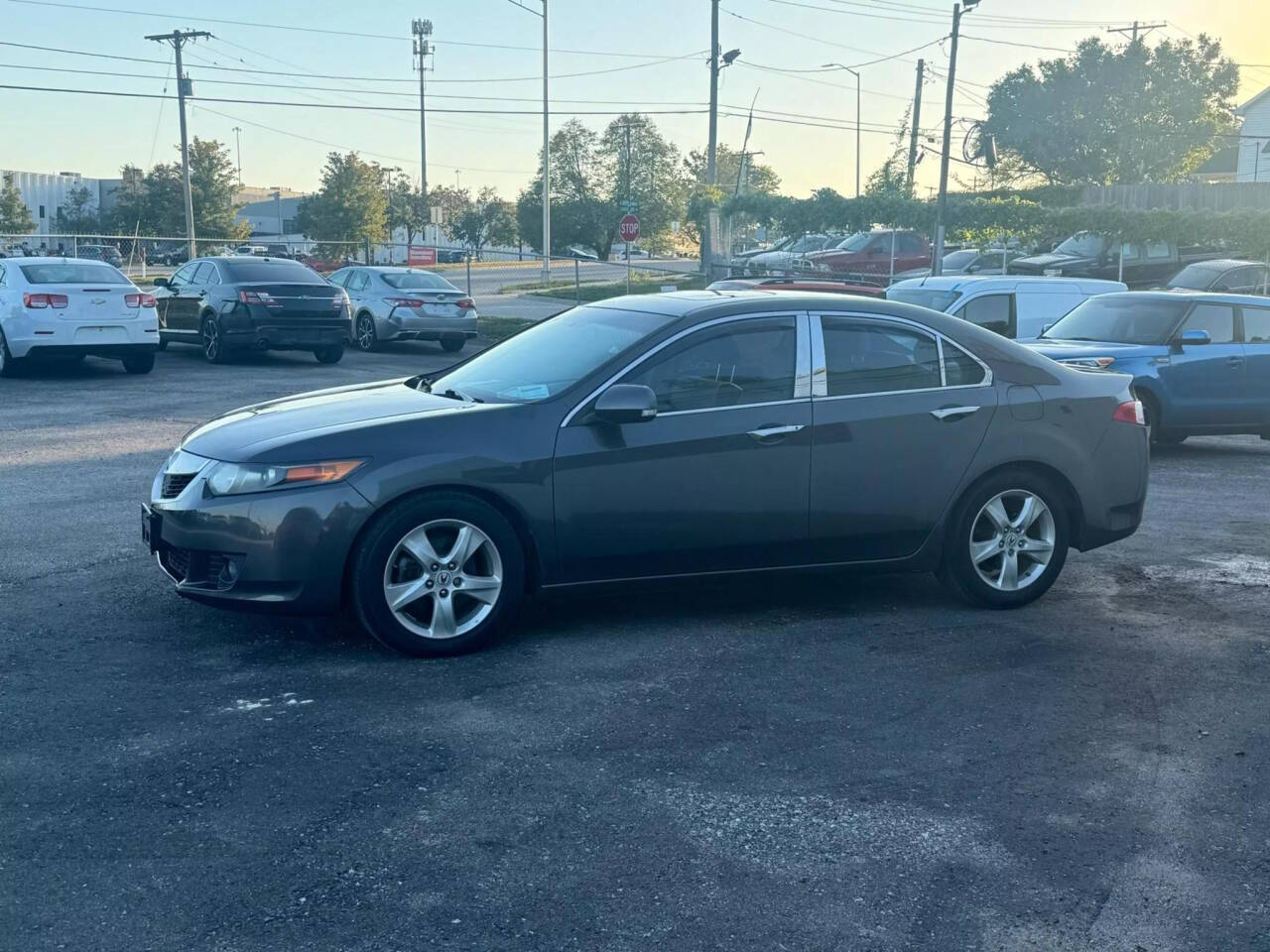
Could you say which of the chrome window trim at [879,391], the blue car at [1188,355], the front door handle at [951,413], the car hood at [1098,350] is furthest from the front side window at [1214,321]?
the front door handle at [951,413]

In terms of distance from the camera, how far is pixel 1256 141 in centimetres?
5991

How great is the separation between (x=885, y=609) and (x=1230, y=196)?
4047 cm

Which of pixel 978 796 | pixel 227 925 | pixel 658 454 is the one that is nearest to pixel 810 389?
pixel 658 454

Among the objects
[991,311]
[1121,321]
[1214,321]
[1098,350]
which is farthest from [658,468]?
[991,311]

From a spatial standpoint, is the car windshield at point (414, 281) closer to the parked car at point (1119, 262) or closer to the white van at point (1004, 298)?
the white van at point (1004, 298)

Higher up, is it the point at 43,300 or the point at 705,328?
the point at 705,328

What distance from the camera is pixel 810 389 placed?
6766 millimetres

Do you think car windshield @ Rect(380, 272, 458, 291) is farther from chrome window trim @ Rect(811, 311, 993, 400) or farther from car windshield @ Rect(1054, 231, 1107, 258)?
chrome window trim @ Rect(811, 311, 993, 400)

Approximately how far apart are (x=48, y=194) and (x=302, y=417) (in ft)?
373

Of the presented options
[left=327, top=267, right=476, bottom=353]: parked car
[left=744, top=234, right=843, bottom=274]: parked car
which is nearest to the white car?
[left=327, top=267, right=476, bottom=353]: parked car

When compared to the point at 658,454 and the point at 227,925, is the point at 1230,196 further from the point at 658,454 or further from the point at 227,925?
the point at 227,925

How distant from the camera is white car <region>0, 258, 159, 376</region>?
17203mm

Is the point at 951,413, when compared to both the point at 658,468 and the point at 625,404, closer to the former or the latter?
the point at 658,468

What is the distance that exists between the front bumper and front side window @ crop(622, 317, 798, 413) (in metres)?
1.46
